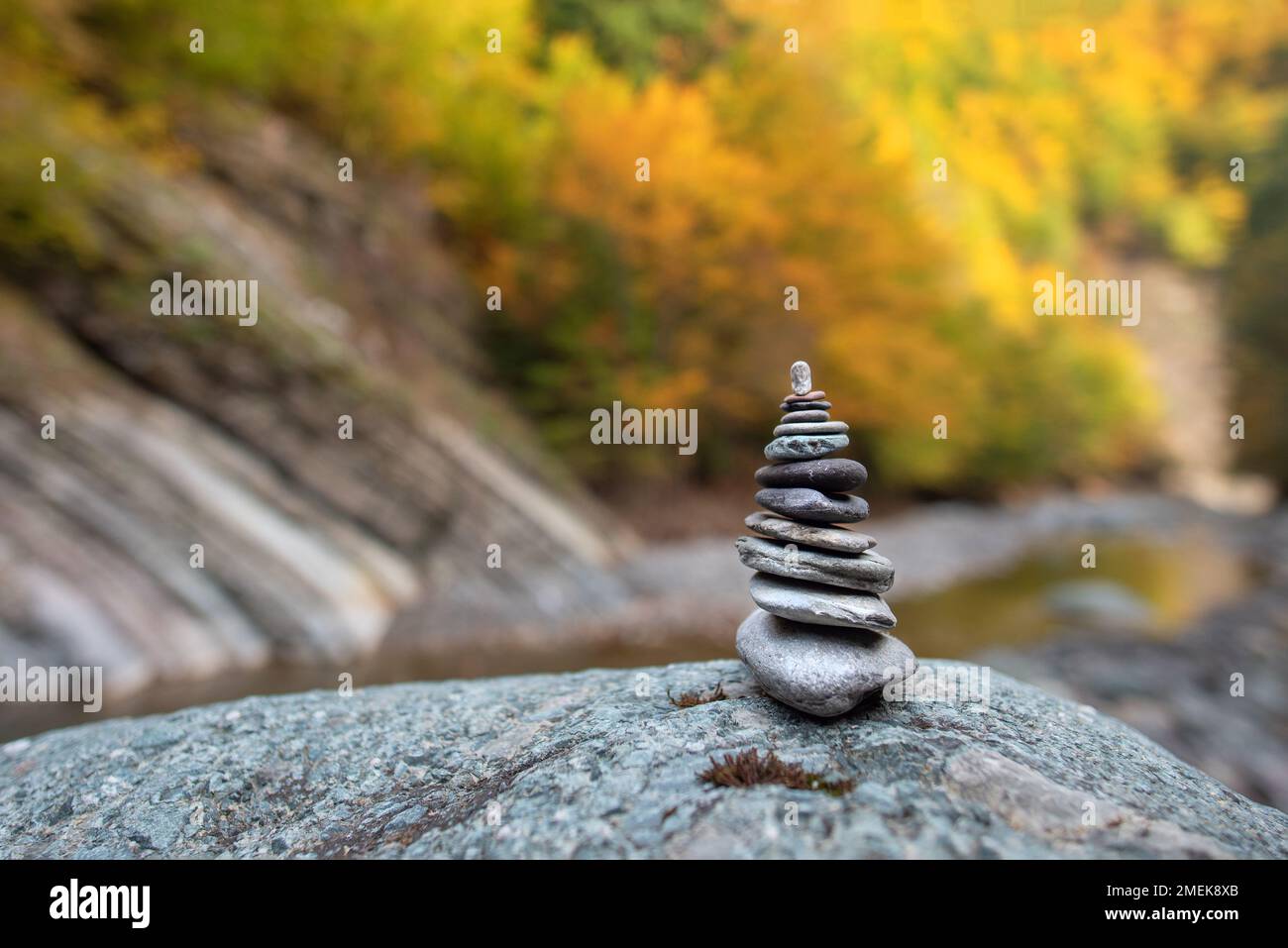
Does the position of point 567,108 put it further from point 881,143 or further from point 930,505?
point 930,505

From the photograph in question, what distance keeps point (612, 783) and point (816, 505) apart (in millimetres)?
1909

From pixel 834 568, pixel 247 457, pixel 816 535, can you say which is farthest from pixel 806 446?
pixel 247 457

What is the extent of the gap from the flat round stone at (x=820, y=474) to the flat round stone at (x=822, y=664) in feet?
2.82

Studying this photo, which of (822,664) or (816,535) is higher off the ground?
(816,535)

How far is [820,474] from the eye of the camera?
158 inches

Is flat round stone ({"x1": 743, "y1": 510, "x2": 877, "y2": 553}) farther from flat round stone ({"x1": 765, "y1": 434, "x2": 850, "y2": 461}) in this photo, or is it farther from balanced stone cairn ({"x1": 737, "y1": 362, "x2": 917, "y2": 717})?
flat round stone ({"x1": 765, "y1": 434, "x2": 850, "y2": 461})

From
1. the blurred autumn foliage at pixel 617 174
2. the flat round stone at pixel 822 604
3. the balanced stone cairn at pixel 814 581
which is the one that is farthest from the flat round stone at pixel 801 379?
the blurred autumn foliage at pixel 617 174

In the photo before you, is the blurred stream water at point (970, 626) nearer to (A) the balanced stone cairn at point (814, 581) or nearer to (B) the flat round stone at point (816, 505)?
(A) the balanced stone cairn at point (814, 581)

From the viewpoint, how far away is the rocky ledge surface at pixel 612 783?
111 inches

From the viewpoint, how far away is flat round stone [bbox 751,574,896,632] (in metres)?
3.70

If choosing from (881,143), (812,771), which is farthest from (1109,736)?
(881,143)

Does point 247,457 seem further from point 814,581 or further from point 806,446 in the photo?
point 814,581

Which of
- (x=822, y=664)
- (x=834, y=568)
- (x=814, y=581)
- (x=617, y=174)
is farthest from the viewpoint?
(x=617, y=174)
